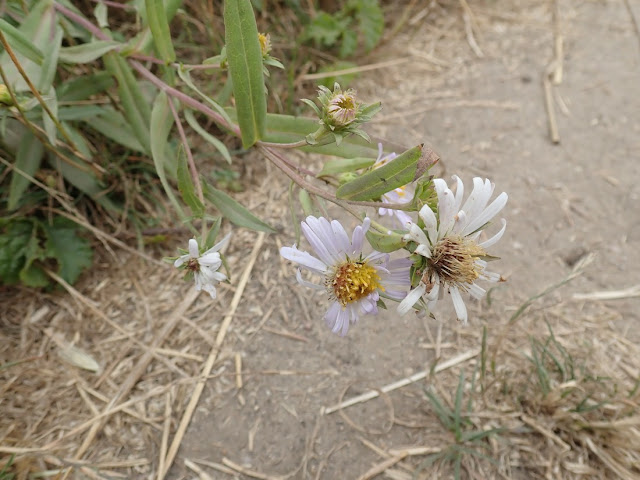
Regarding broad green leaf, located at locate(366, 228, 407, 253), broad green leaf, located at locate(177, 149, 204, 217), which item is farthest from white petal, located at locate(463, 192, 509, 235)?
broad green leaf, located at locate(177, 149, 204, 217)

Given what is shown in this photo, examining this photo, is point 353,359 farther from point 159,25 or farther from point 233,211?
point 159,25

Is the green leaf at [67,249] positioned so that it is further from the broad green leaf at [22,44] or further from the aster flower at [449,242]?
the aster flower at [449,242]

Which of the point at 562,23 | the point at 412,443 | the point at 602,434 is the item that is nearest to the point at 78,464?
the point at 412,443

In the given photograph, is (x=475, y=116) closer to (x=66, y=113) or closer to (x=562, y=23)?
(x=562, y=23)

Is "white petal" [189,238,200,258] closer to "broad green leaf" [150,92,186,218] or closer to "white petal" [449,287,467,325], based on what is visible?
"broad green leaf" [150,92,186,218]

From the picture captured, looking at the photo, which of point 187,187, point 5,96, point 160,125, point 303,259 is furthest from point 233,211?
point 5,96

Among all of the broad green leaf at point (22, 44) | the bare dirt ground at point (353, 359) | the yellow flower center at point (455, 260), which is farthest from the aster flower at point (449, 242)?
the broad green leaf at point (22, 44)
